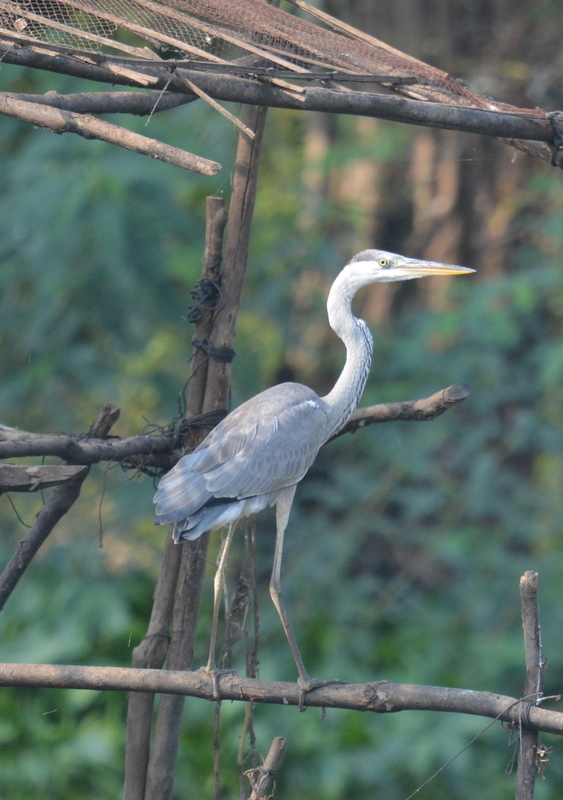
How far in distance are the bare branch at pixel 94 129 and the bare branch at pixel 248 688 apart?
1471 mm

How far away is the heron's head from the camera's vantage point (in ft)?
11.9

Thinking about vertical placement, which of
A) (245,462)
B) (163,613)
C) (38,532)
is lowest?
(163,613)

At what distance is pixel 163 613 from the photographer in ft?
11.3

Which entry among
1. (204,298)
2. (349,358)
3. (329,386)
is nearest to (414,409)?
(349,358)

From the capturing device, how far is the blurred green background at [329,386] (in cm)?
599

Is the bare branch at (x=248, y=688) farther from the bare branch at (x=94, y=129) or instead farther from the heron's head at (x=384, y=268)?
the heron's head at (x=384, y=268)

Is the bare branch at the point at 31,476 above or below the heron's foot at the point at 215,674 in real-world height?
above

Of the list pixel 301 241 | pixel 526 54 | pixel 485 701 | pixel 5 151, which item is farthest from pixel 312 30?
pixel 526 54

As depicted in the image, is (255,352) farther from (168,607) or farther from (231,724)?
(168,607)

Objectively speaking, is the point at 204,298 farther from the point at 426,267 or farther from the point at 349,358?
the point at 426,267

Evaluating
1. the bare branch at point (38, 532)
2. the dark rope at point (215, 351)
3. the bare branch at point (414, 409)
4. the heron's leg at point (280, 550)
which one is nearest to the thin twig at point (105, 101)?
the dark rope at point (215, 351)

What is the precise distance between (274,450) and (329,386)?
513 cm

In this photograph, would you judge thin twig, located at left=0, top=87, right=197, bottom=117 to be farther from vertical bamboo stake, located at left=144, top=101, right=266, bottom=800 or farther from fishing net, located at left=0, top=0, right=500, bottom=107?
vertical bamboo stake, located at left=144, top=101, right=266, bottom=800

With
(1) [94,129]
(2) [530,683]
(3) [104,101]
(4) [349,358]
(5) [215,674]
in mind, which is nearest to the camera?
(1) [94,129]
